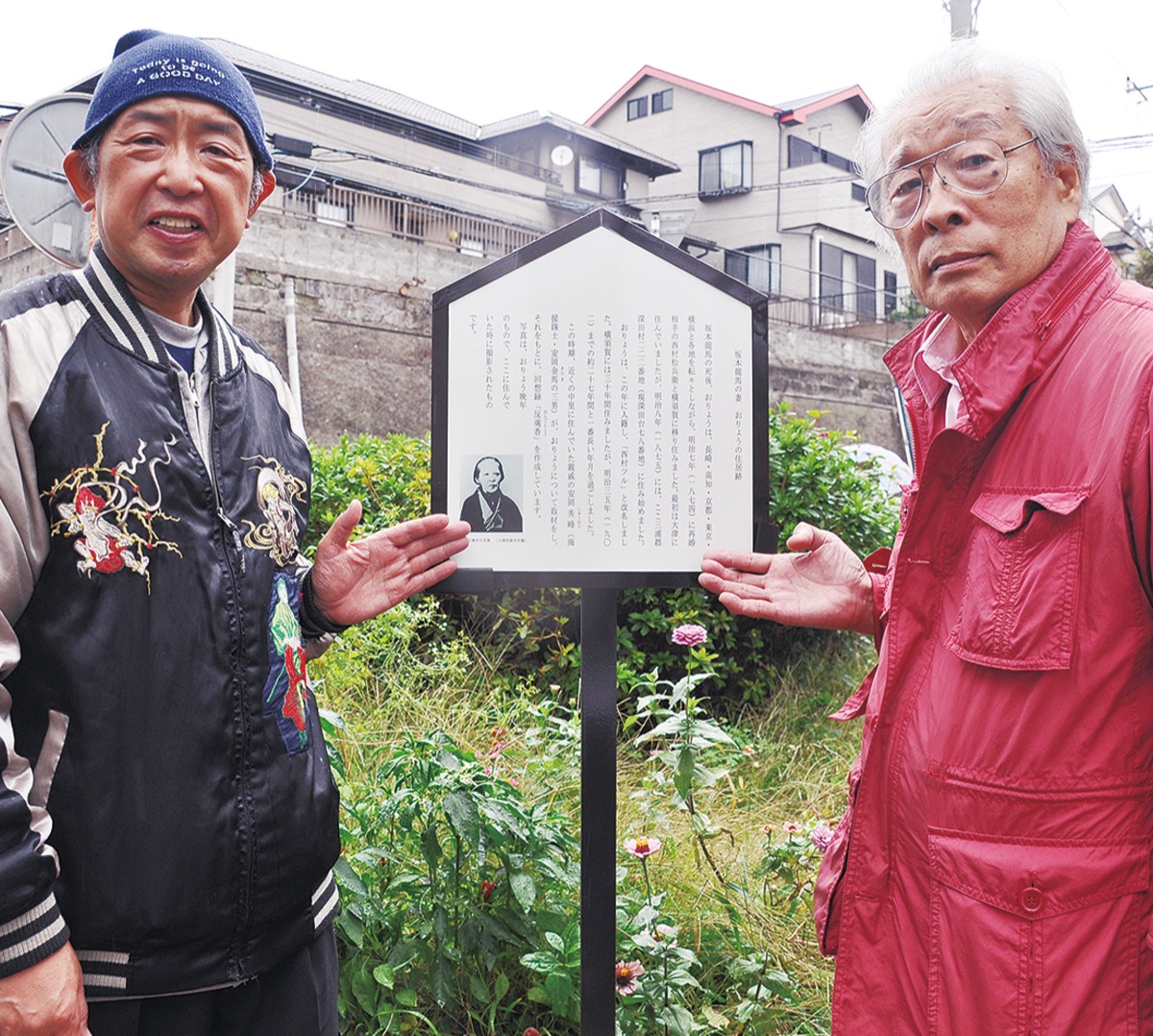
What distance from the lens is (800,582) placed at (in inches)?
86.0

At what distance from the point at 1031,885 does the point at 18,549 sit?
163 cm

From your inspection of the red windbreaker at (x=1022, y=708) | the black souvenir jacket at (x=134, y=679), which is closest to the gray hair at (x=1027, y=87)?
the red windbreaker at (x=1022, y=708)

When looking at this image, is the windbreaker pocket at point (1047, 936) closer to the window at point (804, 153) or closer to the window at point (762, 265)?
the window at point (762, 265)

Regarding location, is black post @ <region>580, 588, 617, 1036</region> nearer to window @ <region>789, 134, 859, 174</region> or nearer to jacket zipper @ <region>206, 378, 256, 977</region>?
jacket zipper @ <region>206, 378, 256, 977</region>

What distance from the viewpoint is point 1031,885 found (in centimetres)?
143

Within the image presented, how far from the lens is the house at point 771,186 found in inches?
926

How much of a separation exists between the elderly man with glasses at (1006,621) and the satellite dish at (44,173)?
3.42 m

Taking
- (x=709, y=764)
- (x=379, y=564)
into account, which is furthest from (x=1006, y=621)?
(x=709, y=764)

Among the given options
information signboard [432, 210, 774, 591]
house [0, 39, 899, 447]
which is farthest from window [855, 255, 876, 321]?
information signboard [432, 210, 774, 591]

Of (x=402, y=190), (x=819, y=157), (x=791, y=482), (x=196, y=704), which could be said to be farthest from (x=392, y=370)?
(x=819, y=157)

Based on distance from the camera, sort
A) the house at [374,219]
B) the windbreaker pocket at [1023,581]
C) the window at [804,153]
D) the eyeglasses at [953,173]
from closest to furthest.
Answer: the windbreaker pocket at [1023,581], the eyeglasses at [953,173], the house at [374,219], the window at [804,153]

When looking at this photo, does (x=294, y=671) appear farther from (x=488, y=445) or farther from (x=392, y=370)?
(x=392, y=370)

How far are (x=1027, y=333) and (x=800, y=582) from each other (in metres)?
0.78

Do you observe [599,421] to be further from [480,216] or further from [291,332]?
[480,216]
